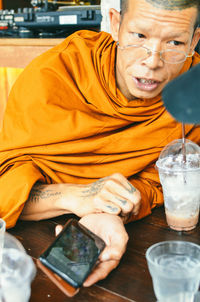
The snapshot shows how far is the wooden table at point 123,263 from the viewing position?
2.58ft

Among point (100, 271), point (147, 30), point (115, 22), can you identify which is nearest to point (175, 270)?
point (100, 271)

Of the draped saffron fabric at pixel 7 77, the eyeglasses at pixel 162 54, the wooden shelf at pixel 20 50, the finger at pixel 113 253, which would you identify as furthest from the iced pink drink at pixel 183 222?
the draped saffron fabric at pixel 7 77

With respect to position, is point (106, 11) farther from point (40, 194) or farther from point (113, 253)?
point (113, 253)

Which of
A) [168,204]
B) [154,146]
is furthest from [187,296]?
[154,146]

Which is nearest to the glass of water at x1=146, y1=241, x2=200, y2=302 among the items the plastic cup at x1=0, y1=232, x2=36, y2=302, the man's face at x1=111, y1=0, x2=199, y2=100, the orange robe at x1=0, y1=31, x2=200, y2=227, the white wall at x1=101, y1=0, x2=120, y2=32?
the plastic cup at x1=0, y1=232, x2=36, y2=302

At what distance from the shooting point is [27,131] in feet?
4.24

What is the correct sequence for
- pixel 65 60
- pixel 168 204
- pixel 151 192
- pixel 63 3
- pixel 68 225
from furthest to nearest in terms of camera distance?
pixel 63 3
pixel 65 60
pixel 151 192
pixel 168 204
pixel 68 225

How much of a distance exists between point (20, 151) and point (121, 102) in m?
0.37

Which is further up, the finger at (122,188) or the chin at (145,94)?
the chin at (145,94)

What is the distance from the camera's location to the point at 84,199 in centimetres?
111

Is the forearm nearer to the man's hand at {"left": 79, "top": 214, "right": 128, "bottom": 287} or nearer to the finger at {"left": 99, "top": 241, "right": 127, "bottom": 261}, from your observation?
the man's hand at {"left": 79, "top": 214, "right": 128, "bottom": 287}

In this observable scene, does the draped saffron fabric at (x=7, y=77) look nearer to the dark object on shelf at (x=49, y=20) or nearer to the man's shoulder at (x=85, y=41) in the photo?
the dark object on shelf at (x=49, y=20)

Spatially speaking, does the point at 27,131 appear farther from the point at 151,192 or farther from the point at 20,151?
the point at 151,192

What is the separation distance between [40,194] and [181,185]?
0.44 metres
